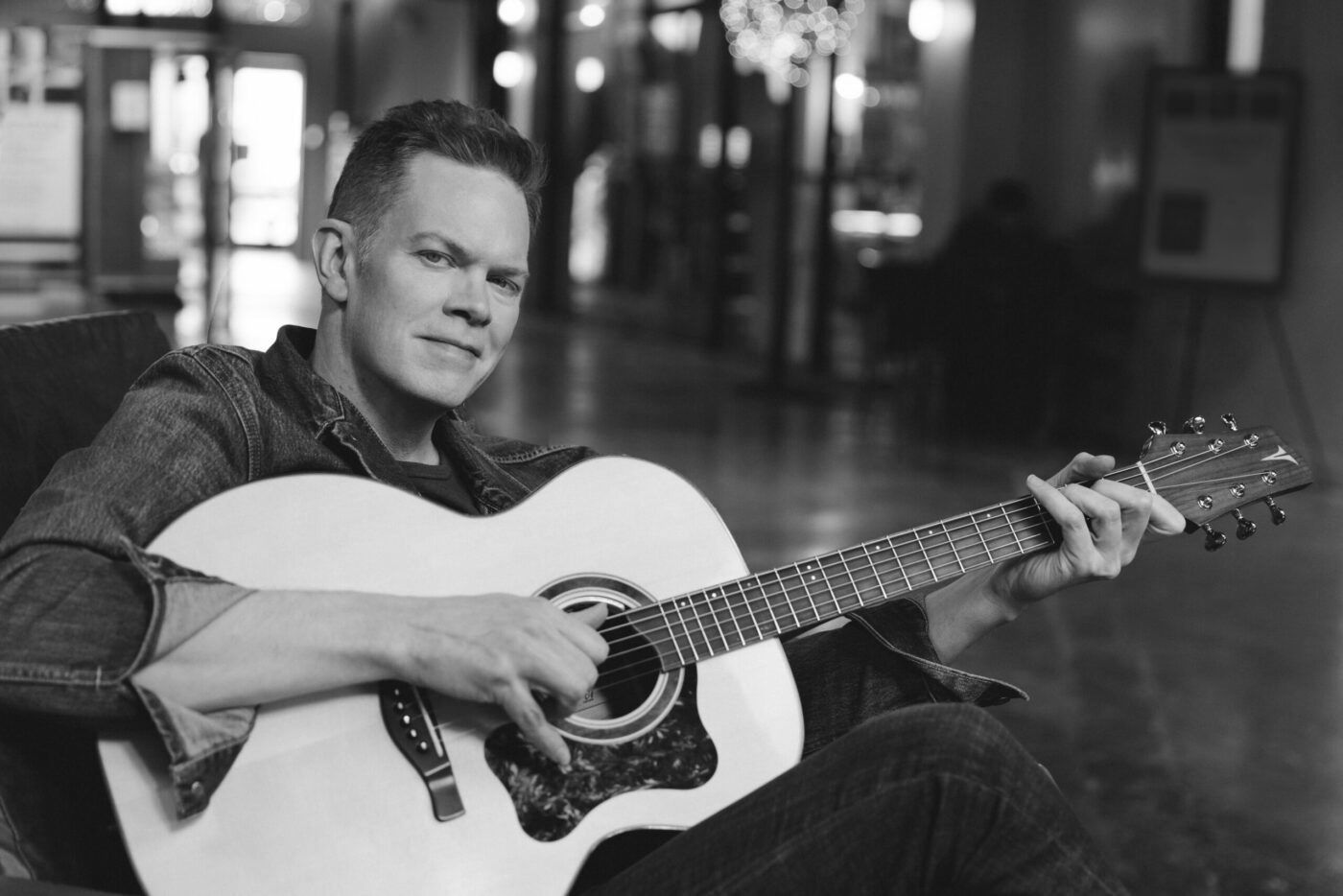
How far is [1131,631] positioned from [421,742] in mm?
3317

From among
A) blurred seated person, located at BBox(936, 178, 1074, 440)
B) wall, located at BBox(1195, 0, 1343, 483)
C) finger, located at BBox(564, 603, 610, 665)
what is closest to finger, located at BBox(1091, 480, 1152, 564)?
finger, located at BBox(564, 603, 610, 665)

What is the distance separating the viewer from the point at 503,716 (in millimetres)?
1376

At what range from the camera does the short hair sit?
162 centimetres

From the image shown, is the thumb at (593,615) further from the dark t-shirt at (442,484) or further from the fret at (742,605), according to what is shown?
the dark t-shirt at (442,484)

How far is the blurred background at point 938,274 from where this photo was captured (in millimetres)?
3797

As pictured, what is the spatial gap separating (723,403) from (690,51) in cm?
396

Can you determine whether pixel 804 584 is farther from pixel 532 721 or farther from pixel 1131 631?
pixel 1131 631

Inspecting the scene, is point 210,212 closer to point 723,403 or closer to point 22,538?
point 723,403

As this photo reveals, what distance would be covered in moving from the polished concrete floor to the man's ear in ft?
6.04

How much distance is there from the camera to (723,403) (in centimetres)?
817

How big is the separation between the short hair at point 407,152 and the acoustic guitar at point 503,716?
0.35 meters

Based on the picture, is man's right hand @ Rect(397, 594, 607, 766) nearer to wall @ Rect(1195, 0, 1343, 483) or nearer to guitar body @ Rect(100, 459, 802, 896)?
guitar body @ Rect(100, 459, 802, 896)

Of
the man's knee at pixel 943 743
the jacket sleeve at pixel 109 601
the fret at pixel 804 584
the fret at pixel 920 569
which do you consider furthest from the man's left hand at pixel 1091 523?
the jacket sleeve at pixel 109 601

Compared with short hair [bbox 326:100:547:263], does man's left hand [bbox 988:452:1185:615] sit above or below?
below
